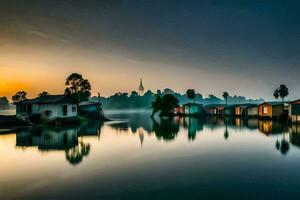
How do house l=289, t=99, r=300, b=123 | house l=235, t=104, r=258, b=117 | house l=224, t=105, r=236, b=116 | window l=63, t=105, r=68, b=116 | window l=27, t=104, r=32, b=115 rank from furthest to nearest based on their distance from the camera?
house l=224, t=105, r=236, b=116 → house l=235, t=104, r=258, b=117 → window l=63, t=105, r=68, b=116 → window l=27, t=104, r=32, b=115 → house l=289, t=99, r=300, b=123

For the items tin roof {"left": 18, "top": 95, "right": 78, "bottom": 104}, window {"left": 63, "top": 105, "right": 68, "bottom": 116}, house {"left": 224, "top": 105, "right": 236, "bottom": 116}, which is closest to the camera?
tin roof {"left": 18, "top": 95, "right": 78, "bottom": 104}

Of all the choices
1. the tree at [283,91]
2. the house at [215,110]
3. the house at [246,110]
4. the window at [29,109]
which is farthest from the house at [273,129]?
the tree at [283,91]

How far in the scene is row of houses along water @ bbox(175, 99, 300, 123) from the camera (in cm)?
4865

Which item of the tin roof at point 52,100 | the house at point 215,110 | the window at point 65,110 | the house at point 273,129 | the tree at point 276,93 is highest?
the tree at point 276,93

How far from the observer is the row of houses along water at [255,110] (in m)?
48.7

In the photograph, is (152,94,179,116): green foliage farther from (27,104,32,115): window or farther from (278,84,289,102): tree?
A: (27,104,32,115): window

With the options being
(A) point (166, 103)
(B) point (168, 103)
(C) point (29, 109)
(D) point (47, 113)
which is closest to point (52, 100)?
(D) point (47, 113)

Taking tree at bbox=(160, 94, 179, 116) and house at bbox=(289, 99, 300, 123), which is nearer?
house at bbox=(289, 99, 300, 123)

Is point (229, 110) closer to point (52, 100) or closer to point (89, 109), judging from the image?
point (89, 109)

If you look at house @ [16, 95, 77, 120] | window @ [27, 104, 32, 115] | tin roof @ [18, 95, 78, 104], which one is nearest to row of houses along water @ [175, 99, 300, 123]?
tin roof @ [18, 95, 78, 104]

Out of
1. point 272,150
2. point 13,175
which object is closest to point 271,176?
point 272,150

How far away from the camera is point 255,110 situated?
246 feet

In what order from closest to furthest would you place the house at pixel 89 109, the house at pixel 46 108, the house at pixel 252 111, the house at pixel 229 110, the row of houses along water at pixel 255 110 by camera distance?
1. the row of houses along water at pixel 255 110
2. the house at pixel 46 108
3. the house at pixel 89 109
4. the house at pixel 252 111
5. the house at pixel 229 110

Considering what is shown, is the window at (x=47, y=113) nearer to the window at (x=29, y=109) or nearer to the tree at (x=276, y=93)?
the window at (x=29, y=109)
